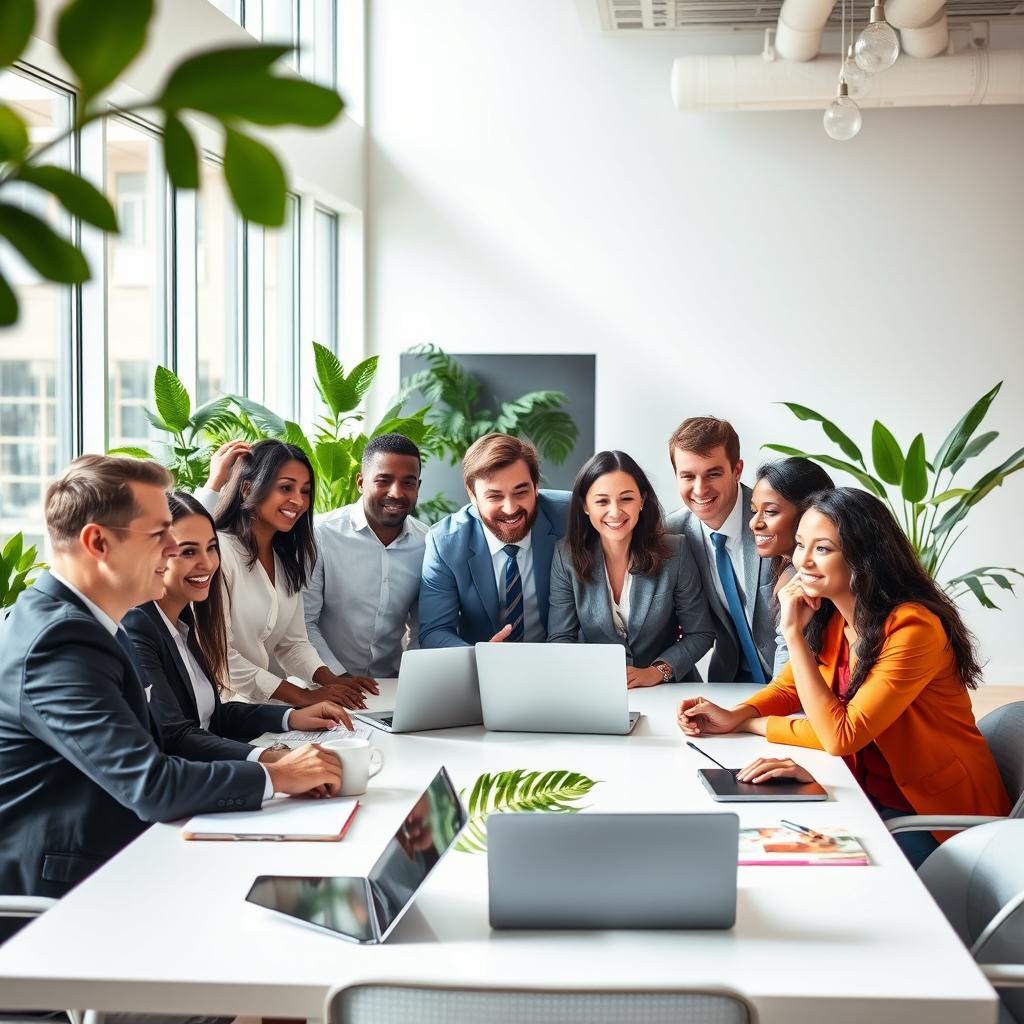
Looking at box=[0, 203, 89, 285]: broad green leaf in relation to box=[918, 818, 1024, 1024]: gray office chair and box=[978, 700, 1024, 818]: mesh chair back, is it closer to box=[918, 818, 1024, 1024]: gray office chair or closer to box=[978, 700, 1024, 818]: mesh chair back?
box=[918, 818, 1024, 1024]: gray office chair

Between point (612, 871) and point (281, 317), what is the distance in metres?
5.55

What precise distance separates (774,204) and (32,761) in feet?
19.5

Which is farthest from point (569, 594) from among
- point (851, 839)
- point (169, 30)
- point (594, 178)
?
point (594, 178)

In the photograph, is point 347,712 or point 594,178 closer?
point 347,712

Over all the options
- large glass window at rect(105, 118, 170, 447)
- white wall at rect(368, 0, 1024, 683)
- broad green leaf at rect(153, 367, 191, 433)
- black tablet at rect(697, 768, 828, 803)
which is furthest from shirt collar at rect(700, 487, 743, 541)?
white wall at rect(368, 0, 1024, 683)

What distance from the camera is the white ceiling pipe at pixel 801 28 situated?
5.58 metres

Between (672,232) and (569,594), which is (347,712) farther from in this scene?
(672,232)

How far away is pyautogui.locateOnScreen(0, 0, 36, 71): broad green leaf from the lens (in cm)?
40

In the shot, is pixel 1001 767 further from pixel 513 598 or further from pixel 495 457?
pixel 495 457

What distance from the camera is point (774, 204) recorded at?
22.5ft

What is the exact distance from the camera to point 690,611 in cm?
326

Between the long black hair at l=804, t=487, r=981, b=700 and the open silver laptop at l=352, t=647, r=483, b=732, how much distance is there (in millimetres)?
849

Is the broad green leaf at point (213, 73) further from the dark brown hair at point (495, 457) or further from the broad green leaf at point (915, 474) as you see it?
the broad green leaf at point (915, 474)

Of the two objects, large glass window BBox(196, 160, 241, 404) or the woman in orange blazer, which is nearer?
the woman in orange blazer
